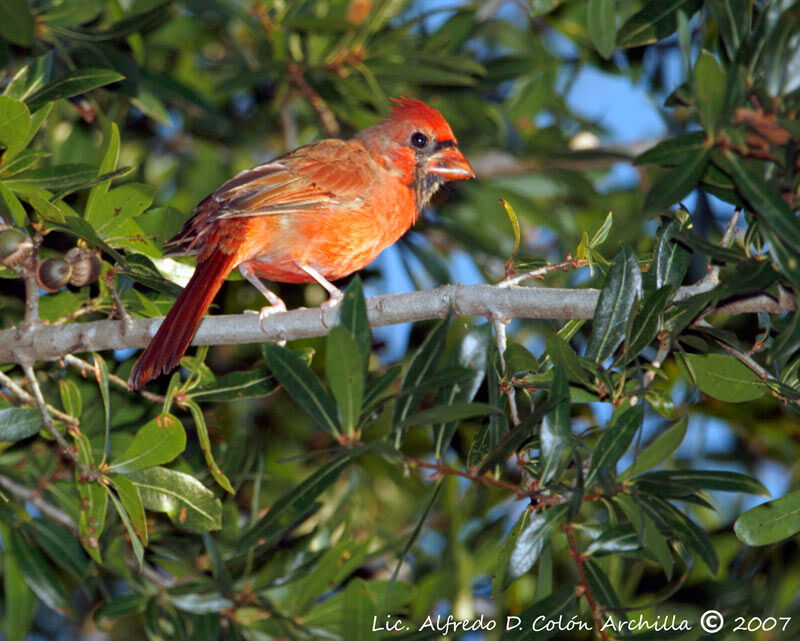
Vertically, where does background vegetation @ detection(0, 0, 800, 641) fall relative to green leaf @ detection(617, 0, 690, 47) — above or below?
below

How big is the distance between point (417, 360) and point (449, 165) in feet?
6.63

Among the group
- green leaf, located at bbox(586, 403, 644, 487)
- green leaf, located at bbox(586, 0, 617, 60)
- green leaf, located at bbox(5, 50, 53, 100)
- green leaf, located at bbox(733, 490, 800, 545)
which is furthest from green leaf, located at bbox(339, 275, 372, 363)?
green leaf, located at bbox(5, 50, 53, 100)

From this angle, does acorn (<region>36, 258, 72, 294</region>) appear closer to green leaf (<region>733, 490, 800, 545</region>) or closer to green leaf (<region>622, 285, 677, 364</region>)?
green leaf (<region>622, 285, 677, 364</region>)

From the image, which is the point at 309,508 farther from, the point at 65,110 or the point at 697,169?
the point at 65,110

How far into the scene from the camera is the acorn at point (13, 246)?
2.88 metres

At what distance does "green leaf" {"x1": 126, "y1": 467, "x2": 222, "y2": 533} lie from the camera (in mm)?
2932

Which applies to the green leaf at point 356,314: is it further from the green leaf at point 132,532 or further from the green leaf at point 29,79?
the green leaf at point 29,79

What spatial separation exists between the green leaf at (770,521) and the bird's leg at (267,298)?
Result: 1.43 metres

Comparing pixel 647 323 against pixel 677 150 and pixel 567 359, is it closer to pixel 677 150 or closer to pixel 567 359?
pixel 567 359

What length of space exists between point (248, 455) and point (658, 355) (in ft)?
5.87

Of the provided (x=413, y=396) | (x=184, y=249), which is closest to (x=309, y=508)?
(x=413, y=396)

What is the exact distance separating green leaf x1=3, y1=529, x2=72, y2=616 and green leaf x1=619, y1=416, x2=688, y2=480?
7.11 ft

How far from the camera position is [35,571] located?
340 centimetres

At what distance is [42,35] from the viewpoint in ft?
12.2
